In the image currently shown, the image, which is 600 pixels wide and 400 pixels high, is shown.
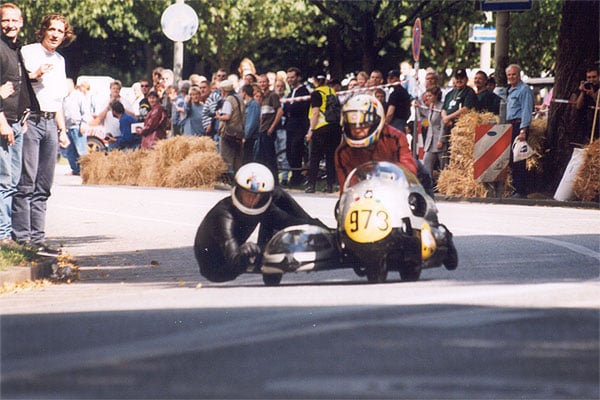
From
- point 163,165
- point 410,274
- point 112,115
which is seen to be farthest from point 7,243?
point 112,115

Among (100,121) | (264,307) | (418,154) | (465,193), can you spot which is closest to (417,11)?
(100,121)

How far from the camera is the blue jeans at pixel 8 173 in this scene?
12.7 m

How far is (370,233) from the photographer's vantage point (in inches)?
371

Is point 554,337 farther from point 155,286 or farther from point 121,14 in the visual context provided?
point 121,14

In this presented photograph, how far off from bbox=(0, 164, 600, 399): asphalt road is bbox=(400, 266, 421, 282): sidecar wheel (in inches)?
2.8

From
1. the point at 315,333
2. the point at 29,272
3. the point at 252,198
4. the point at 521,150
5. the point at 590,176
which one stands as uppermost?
the point at 252,198

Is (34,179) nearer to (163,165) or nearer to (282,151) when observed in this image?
(163,165)

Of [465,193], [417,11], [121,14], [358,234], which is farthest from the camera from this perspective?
[121,14]

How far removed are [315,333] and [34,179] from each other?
18.6 ft

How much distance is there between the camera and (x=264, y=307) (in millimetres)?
9102

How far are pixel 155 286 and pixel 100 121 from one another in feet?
67.0

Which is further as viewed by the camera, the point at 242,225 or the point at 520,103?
the point at 520,103

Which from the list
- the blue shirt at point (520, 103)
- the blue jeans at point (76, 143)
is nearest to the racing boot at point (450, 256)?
the blue shirt at point (520, 103)

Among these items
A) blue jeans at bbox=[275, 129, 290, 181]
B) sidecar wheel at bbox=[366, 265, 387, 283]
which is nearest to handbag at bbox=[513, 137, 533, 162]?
blue jeans at bbox=[275, 129, 290, 181]
